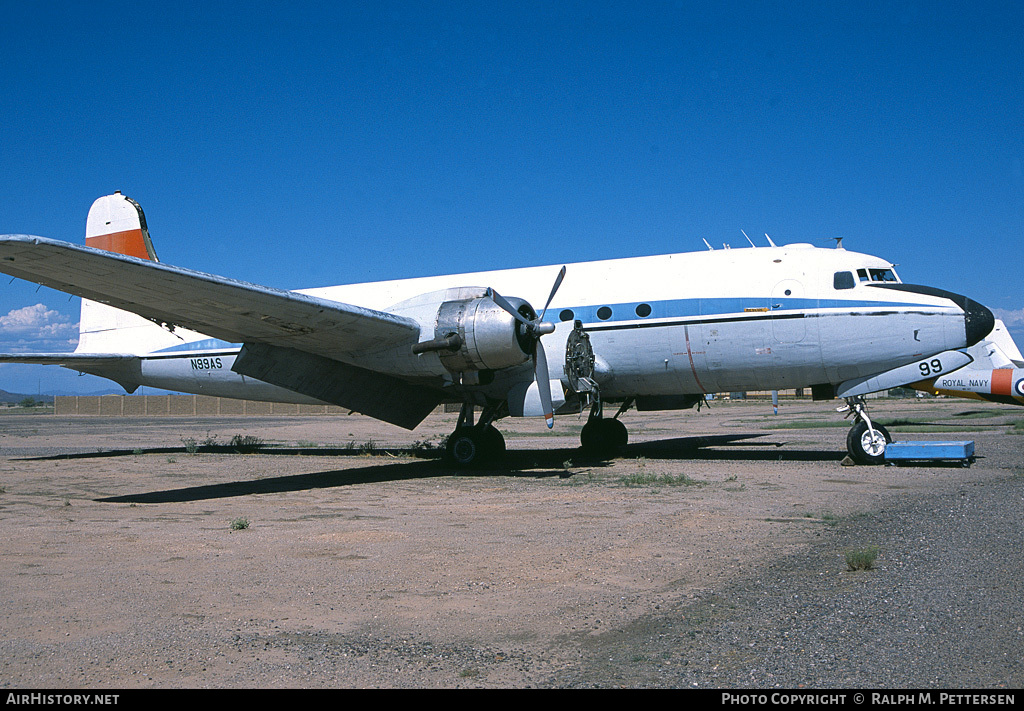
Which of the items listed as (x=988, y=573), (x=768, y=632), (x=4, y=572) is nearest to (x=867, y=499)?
(x=988, y=573)

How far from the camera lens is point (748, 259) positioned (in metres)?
14.2

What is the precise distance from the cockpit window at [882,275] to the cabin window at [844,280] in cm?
37

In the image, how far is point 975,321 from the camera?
41.3ft

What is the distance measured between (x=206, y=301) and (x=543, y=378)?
17.6 feet

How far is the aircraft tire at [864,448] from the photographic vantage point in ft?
43.2

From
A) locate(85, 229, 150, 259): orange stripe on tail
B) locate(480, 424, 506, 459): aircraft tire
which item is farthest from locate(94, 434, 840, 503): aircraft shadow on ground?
locate(85, 229, 150, 259): orange stripe on tail

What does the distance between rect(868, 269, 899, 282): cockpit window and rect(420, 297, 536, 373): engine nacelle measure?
6.23 m

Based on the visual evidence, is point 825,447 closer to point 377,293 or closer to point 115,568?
point 377,293

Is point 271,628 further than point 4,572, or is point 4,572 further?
point 4,572

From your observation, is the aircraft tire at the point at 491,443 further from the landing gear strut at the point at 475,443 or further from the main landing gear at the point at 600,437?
the main landing gear at the point at 600,437

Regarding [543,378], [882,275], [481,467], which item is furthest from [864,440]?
[481,467]

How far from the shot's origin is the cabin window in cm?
1327

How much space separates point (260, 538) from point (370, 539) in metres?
1.07

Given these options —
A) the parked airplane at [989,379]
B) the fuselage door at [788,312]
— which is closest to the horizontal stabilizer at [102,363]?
the fuselage door at [788,312]
